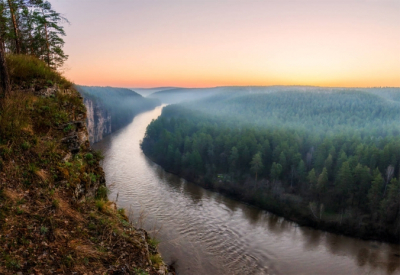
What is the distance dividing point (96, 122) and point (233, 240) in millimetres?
73402

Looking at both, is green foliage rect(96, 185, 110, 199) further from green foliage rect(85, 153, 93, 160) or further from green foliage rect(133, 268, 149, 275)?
green foliage rect(133, 268, 149, 275)

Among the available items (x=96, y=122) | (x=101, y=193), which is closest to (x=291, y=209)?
(x=101, y=193)

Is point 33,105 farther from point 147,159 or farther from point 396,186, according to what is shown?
point 147,159

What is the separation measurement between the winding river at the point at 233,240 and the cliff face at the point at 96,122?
143 feet

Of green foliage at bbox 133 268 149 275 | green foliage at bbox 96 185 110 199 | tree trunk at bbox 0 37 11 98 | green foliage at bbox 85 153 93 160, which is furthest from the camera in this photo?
green foliage at bbox 85 153 93 160

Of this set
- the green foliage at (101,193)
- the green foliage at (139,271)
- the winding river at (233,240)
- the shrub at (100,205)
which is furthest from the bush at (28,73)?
the winding river at (233,240)

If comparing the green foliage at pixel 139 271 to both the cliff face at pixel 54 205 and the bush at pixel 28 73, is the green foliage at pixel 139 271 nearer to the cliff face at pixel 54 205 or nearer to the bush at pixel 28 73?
the cliff face at pixel 54 205

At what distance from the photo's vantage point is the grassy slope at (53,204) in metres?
6.59

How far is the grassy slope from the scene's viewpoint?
21.6 ft

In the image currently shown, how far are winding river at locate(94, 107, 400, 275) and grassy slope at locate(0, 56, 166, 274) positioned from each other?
35.4 ft

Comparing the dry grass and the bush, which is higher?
the bush

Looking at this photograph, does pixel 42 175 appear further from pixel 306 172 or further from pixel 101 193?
pixel 306 172

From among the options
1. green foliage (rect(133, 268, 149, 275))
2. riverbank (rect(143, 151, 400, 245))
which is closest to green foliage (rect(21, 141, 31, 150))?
green foliage (rect(133, 268, 149, 275))

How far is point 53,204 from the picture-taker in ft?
25.6
